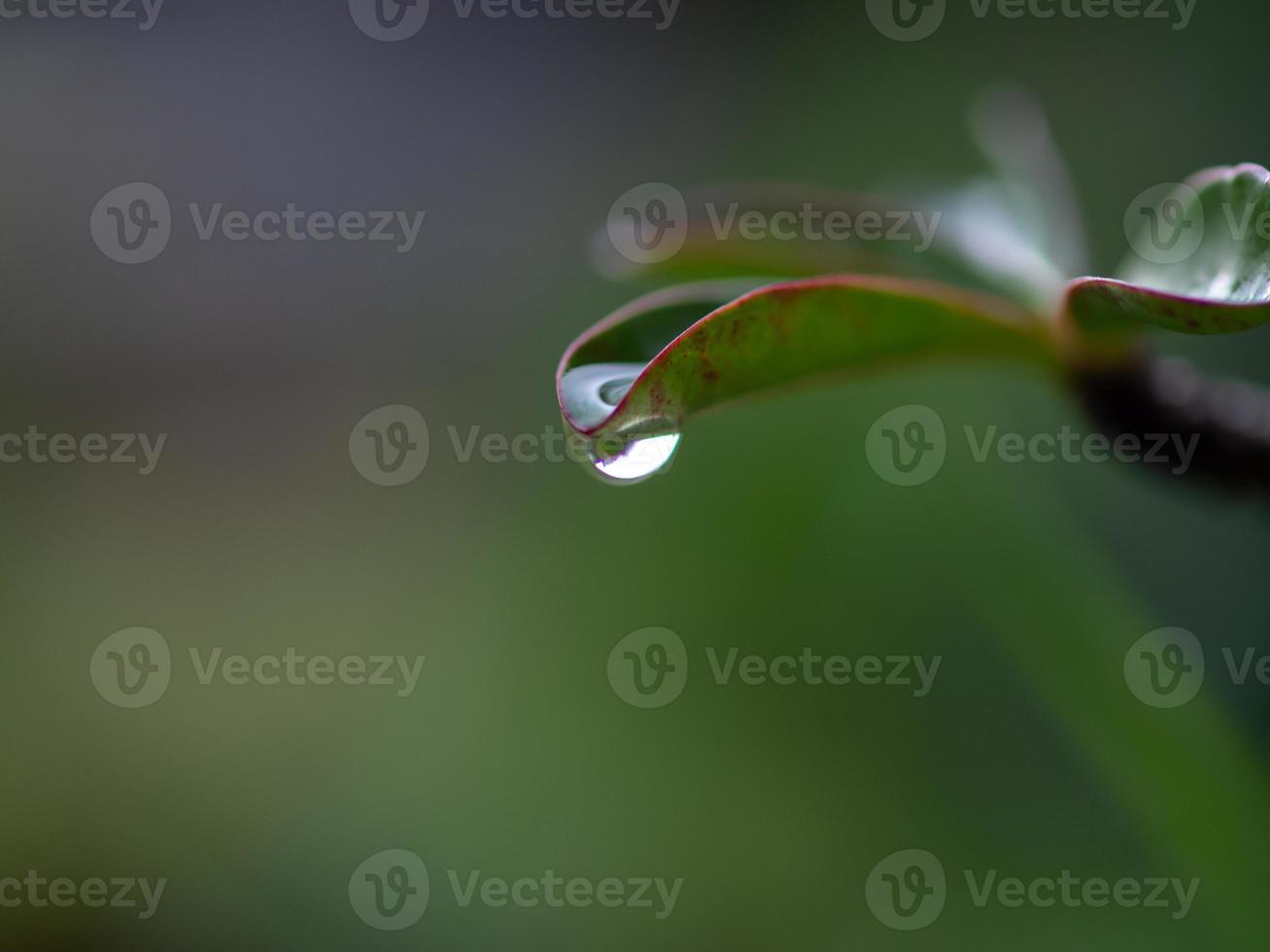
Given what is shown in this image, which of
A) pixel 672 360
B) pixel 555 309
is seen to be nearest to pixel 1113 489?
pixel 555 309

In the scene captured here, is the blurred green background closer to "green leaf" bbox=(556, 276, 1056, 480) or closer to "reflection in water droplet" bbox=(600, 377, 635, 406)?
"green leaf" bbox=(556, 276, 1056, 480)

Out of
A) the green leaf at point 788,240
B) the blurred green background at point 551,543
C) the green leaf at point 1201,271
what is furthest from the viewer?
the blurred green background at point 551,543

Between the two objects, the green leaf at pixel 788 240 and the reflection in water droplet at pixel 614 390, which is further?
the green leaf at pixel 788 240

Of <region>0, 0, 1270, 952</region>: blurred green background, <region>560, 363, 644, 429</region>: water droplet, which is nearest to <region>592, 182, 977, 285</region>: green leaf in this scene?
<region>0, 0, 1270, 952</region>: blurred green background

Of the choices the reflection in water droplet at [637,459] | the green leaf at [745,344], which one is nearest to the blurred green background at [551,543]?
the green leaf at [745,344]

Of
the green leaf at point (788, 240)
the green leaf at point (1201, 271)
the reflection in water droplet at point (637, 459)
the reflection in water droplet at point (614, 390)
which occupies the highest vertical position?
the green leaf at point (788, 240)

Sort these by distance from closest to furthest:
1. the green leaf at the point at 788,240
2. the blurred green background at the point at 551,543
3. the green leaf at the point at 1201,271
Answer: the green leaf at the point at 1201,271, the green leaf at the point at 788,240, the blurred green background at the point at 551,543

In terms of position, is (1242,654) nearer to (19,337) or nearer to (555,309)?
(555,309)

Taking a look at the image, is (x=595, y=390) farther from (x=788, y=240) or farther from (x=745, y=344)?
(x=788, y=240)

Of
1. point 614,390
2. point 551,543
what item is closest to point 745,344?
point 614,390

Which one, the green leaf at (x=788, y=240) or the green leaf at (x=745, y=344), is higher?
the green leaf at (x=788, y=240)

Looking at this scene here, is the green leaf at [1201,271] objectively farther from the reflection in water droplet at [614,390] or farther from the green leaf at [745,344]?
the reflection in water droplet at [614,390]
